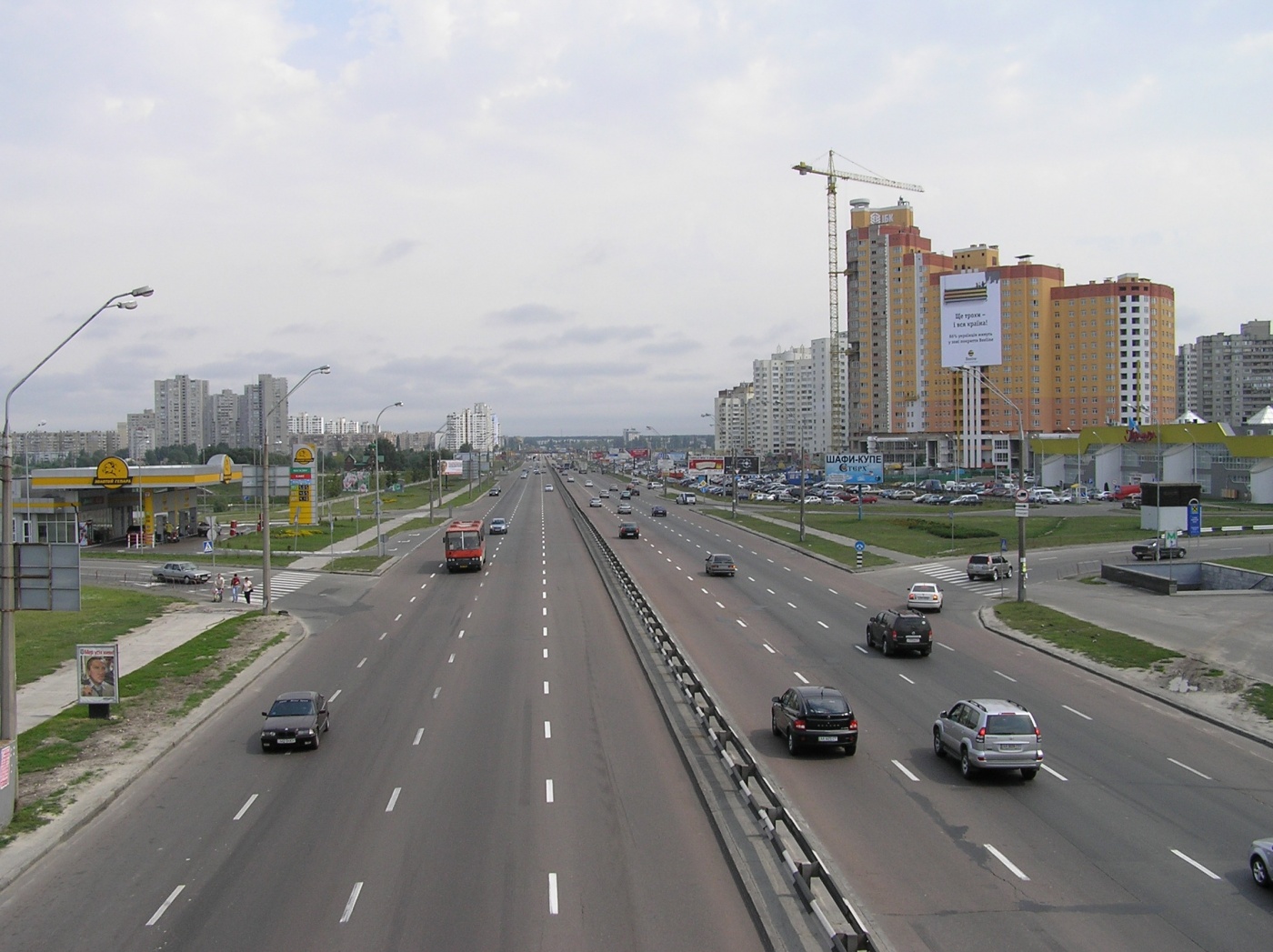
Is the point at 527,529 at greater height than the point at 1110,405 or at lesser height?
lesser

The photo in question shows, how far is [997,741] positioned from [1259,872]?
5272mm

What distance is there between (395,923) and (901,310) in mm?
173267

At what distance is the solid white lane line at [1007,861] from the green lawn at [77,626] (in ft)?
87.6

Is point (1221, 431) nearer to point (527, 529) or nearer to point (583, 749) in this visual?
point (527, 529)

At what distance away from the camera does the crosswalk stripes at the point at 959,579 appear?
48.1 metres

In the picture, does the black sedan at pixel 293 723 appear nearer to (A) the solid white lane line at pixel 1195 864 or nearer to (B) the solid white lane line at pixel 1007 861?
(B) the solid white lane line at pixel 1007 861

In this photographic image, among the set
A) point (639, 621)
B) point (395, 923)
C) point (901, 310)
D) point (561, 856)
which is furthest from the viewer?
point (901, 310)

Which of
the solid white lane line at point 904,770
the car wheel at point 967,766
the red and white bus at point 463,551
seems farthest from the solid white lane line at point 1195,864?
the red and white bus at point 463,551

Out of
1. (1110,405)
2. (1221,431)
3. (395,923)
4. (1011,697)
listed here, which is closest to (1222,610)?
(1011,697)

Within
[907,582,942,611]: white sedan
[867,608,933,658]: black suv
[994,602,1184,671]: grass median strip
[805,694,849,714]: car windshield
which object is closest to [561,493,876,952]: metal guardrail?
[805,694,849,714]: car windshield

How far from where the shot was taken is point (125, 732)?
922 inches

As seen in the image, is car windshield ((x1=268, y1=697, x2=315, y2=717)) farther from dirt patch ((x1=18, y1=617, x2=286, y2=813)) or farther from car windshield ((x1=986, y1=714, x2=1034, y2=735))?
car windshield ((x1=986, y1=714, x2=1034, y2=735))

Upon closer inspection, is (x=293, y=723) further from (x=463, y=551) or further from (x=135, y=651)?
(x=463, y=551)

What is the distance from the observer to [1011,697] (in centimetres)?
2570
